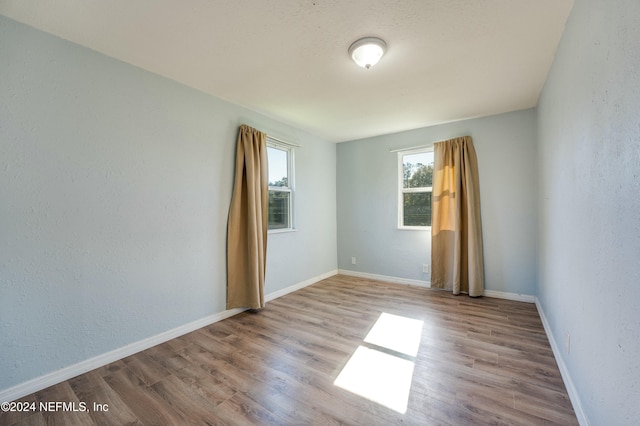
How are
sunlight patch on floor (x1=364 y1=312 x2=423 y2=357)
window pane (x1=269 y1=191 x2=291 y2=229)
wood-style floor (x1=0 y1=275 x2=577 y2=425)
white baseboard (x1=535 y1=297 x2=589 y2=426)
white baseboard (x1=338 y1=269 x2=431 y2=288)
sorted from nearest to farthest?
white baseboard (x1=535 y1=297 x2=589 y2=426) < wood-style floor (x1=0 y1=275 x2=577 y2=425) < sunlight patch on floor (x1=364 y1=312 x2=423 y2=357) < window pane (x1=269 y1=191 x2=291 y2=229) < white baseboard (x1=338 y1=269 x2=431 y2=288)

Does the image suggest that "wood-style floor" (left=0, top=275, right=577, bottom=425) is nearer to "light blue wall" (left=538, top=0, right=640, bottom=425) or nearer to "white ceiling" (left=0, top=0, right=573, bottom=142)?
"light blue wall" (left=538, top=0, right=640, bottom=425)

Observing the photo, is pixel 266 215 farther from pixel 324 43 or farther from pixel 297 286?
pixel 324 43

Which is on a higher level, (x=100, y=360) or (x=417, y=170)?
(x=417, y=170)

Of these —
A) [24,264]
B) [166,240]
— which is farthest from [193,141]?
[24,264]

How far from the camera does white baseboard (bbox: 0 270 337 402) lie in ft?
5.71

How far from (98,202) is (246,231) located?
→ 56.1 inches

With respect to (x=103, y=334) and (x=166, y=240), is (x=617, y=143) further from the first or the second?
(x=103, y=334)

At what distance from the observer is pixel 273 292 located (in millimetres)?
3652

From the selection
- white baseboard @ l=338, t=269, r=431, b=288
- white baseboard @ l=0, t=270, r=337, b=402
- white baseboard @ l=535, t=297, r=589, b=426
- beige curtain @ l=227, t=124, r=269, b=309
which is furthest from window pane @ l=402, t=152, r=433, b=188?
white baseboard @ l=0, t=270, r=337, b=402

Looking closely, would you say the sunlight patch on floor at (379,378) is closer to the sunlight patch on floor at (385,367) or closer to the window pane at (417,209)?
the sunlight patch on floor at (385,367)

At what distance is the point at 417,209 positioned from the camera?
4.23 meters

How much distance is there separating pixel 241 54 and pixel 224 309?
2596 millimetres

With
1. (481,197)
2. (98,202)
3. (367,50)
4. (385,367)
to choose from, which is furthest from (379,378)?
(481,197)

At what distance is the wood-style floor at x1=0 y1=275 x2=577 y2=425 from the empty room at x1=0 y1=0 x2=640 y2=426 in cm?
2
